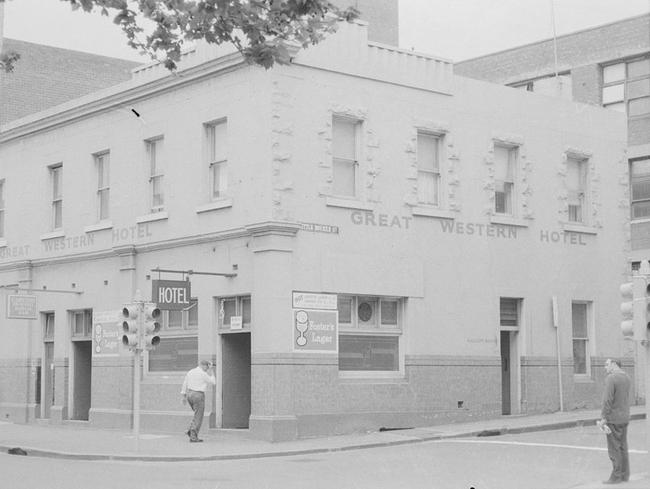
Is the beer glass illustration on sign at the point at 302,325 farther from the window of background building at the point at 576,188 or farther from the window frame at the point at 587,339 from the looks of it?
the window of background building at the point at 576,188

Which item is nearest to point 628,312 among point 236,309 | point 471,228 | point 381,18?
point 236,309

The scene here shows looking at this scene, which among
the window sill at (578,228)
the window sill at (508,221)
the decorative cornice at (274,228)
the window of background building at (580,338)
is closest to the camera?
the decorative cornice at (274,228)

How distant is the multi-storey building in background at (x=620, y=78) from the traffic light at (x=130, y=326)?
56.1ft

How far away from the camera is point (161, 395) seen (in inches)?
980

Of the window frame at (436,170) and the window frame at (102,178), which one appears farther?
the window frame at (102,178)

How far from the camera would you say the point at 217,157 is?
24.4m

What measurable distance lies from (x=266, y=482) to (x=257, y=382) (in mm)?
6665

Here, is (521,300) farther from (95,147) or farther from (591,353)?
(95,147)

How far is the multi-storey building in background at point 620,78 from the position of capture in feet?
117

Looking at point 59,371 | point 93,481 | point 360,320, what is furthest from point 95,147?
point 93,481

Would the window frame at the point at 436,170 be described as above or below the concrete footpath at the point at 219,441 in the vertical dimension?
above

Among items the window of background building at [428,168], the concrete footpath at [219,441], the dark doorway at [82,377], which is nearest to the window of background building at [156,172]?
the dark doorway at [82,377]

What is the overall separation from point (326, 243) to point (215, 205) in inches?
103

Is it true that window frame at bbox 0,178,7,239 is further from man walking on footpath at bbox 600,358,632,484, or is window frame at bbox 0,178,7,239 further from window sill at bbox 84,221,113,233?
man walking on footpath at bbox 600,358,632,484
